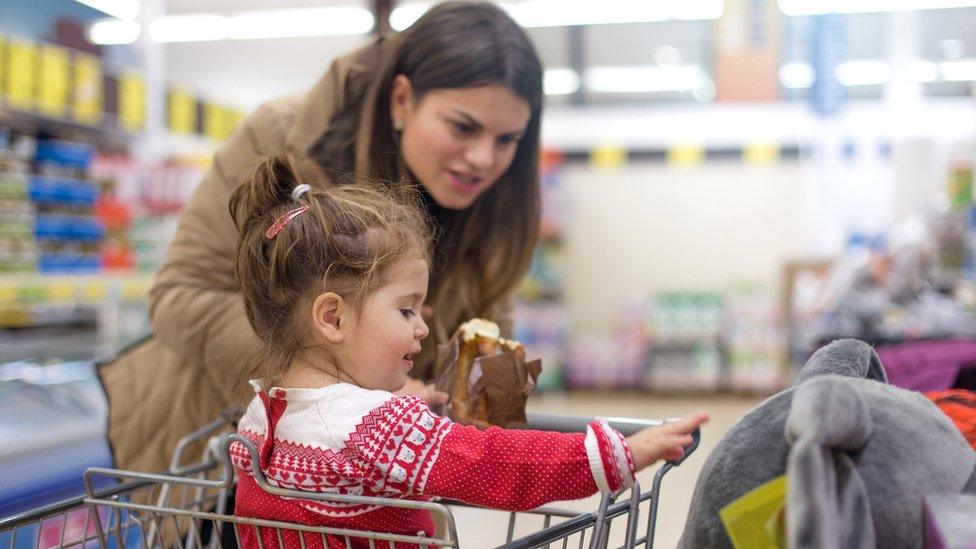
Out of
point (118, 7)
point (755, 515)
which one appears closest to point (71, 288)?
point (118, 7)

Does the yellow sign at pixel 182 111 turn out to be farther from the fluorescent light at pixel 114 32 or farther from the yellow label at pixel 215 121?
the fluorescent light at pixel 114 32

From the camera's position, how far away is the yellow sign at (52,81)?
4.79 metres

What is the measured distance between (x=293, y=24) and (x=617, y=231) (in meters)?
4.55

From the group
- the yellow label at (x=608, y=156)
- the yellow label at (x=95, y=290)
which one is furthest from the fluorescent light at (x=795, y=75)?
the yellow label at (x=95, y=290)

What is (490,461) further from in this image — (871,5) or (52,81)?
(871,5)

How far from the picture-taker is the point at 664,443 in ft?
3.59

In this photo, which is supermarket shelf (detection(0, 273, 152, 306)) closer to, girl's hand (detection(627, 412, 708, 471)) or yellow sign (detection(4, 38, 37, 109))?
yellow sign (detection(4, 38, 37, 109))

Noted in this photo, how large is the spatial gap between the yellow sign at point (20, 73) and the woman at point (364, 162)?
3128 mm

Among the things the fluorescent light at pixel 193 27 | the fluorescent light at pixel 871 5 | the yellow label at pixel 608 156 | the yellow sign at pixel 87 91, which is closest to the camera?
the yellow sign at pixel 87 91

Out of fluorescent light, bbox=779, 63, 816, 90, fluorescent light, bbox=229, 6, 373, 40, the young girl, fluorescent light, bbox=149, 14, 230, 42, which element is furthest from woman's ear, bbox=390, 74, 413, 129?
fluorescent light, bbox=149, 14, 230, 42

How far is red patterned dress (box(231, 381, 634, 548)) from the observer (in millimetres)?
1117

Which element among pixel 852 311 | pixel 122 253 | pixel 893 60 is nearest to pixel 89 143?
pixel 122 253

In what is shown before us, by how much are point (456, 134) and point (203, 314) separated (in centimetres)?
56

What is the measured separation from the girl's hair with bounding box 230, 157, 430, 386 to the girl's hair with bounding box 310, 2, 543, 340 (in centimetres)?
35
